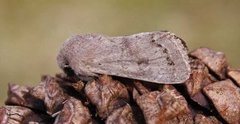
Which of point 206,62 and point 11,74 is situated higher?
point 206,62

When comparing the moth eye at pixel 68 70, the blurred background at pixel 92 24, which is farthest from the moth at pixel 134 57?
the blurred background at pixel 92 24

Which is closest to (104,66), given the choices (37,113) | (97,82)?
(97,82)

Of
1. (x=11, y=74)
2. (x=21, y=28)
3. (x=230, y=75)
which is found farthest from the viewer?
(x=21, y=28)

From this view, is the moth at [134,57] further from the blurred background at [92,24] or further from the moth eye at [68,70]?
the blurred background at [92,24]

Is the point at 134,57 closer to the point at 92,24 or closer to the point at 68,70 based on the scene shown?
the point at 68,70

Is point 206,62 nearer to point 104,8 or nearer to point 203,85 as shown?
point 203,85

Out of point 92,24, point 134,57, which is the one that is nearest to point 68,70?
point 134,57

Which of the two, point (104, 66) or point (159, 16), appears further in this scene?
point (159, 16)

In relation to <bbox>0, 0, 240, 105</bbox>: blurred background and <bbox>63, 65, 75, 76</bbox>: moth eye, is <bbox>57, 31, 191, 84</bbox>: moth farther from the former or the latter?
<bbox>0, 0, 240, 105</bbox>: blurred background
